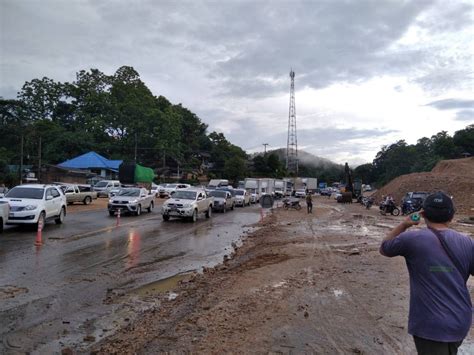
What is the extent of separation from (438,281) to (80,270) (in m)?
8.32

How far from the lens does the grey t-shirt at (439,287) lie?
10.2ft

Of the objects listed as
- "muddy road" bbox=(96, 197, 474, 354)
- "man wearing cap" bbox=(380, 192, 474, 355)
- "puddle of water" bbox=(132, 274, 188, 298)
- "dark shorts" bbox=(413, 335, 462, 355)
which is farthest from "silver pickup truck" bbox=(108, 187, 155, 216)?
"dark shorts" bbox=(413, 335, 462, 355)

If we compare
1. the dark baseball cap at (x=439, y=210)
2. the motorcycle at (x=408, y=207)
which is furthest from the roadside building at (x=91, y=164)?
the dark baseball cap at (x=439, y=210)

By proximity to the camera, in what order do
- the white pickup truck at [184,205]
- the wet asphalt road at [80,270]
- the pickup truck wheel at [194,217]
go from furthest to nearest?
the pickup truck wheel at [194,217] → the white pickup truck at [184,205] → the wet asphalt road at [80,270]

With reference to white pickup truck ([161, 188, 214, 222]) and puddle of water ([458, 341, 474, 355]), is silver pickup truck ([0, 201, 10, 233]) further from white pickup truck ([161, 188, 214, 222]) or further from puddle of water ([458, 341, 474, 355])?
puddle of water ([458, 341, 474, 355])

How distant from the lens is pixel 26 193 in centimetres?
1770

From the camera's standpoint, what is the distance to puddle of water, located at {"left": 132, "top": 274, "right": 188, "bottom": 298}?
8172mm

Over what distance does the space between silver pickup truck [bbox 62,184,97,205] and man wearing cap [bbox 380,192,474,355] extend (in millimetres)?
32085

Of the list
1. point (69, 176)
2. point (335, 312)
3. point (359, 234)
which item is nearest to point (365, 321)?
point (335, 312)

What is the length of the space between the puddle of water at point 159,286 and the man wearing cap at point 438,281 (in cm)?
564

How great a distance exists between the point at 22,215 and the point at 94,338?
12535 mm

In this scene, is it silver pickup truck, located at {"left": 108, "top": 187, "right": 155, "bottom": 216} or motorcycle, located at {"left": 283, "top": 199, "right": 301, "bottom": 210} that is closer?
silver pickup truck, located at {"left": 108, "top": 187, "right": 155, "bottom": 216}

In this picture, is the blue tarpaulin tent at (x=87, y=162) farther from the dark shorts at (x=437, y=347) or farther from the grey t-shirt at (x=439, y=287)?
the dark shorts at (x=437, y=347)

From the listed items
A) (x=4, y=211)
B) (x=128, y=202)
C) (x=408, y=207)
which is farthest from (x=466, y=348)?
(x=408, y=207)
